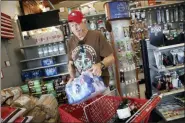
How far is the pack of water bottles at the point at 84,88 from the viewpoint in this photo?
49.4 inches

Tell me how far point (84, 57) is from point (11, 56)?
274 centimetres

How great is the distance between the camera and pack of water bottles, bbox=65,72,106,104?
1.25m

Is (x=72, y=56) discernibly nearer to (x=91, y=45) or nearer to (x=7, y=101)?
(x=91, y=45)

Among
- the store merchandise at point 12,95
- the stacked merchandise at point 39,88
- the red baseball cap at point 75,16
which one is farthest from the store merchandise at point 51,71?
the red baseball cap at point 75,16

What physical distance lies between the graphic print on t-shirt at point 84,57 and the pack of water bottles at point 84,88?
0.37m

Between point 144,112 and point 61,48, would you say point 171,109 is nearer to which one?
point 144,112

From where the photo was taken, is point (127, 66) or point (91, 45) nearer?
point (91, 45)

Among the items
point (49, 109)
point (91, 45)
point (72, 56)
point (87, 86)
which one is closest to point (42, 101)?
point (49, 109)

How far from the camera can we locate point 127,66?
332 cm

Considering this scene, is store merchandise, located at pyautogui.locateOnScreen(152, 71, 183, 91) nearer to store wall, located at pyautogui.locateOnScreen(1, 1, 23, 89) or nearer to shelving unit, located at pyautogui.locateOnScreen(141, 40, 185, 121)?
shelving unit, located at pyautogui.locateOnScreen(141, 40, 185, 121)

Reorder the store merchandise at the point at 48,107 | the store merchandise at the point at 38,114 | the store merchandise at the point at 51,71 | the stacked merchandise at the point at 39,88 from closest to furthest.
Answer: the store merchandise at the point at 38,114 < the store merchandise at the point at 48,107 < the stacked merchandise at the point at 39,88 < the store merchandise at the point at 51,71

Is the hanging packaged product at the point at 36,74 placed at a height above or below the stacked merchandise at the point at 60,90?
above

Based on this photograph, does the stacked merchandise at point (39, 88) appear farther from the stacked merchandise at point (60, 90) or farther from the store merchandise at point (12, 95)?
the store merchandise at point (12, 95)

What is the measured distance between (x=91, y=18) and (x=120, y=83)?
170 cm
